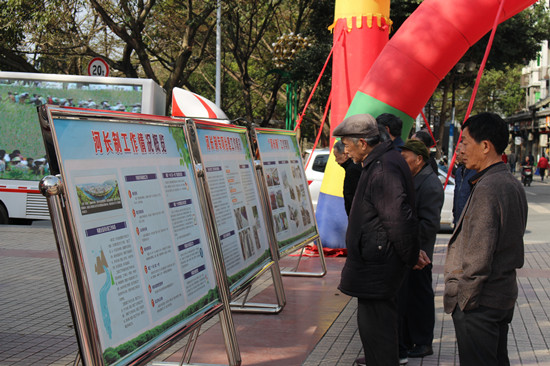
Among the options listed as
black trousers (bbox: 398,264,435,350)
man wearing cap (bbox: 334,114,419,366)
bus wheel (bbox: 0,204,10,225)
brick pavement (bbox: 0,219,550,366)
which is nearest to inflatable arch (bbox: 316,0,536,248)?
brick pavement (bbox: 0,219,550,366)

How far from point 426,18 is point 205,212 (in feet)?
16.3

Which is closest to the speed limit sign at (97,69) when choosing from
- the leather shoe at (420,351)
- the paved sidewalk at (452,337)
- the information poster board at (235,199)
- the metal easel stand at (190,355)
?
the information poster board at (235,199)

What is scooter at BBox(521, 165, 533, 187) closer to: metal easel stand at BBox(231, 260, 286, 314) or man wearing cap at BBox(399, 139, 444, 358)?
metal easel stand at BBox(231, 260, 286, 314)

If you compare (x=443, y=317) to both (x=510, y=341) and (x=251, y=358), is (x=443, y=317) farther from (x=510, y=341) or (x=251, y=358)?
(x=251, y=358)

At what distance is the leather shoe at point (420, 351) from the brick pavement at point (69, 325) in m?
0.05

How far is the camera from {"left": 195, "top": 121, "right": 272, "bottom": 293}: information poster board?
16.4ft

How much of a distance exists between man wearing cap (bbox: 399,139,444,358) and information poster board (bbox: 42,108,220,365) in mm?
1684

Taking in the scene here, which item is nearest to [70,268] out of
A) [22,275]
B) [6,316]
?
[6,316]

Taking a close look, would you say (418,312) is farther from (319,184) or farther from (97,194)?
(319,184)

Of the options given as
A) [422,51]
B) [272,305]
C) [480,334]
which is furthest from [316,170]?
[480,334]

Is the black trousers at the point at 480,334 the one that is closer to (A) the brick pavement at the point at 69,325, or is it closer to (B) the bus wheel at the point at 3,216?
(A) the brick pavement at the point at 69,325

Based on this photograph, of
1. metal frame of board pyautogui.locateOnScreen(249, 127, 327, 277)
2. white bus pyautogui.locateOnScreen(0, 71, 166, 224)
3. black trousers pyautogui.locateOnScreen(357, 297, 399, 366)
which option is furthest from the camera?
white bus pyautogui.locateOnScreen(0, 71, 166, 224)

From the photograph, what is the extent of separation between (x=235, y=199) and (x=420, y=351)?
1908 millimetres

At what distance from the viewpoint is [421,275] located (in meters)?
5.11
